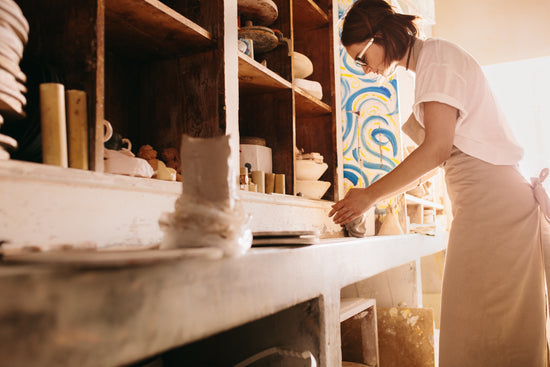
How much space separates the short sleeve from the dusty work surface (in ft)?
3.58

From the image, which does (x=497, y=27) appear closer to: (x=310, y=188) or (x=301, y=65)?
(x=301, y=65)

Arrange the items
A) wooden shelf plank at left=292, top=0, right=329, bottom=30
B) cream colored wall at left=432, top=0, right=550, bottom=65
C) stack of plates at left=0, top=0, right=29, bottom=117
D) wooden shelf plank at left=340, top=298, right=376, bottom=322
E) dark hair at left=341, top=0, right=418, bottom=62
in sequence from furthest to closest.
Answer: cream colored wall at left=432, top=0, right=550, bottom=65
wooden shelf plank at left=292, top=0, right=329, bottom=30
dark hair at left=341, top=0, right=418, bottom=62
wooden shelf plank at left=340, top=298, right=376, bottom=322
stack of plates at left=0, top=0, right=29, bottom=117

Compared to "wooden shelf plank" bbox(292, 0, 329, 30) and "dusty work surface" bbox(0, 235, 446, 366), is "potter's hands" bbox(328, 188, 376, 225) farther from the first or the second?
"wooden shelf plank" bbox(292, 0, 329, 30)

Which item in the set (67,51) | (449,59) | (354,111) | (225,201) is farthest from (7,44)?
(354,111)

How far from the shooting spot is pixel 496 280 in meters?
1.51

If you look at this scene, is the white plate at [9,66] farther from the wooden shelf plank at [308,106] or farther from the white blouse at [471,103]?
the wooden shelf plank at [308,106]

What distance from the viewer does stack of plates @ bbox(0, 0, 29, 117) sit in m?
0.80

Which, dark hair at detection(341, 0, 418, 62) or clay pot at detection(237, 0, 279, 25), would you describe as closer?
dark hair at detection(341, 0, 418, 62)

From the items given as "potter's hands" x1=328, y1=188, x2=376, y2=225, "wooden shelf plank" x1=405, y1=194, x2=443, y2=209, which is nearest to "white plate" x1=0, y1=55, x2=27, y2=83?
"potter's hands" x1=328, y1=188, x2=376, y2=225

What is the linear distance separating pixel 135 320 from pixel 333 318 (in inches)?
29.9

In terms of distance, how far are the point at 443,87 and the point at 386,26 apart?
0.44m

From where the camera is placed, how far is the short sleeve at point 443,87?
148 centimetres

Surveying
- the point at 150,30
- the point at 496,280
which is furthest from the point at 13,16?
the point at 496,280

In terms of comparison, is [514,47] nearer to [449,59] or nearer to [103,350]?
[449,59]
